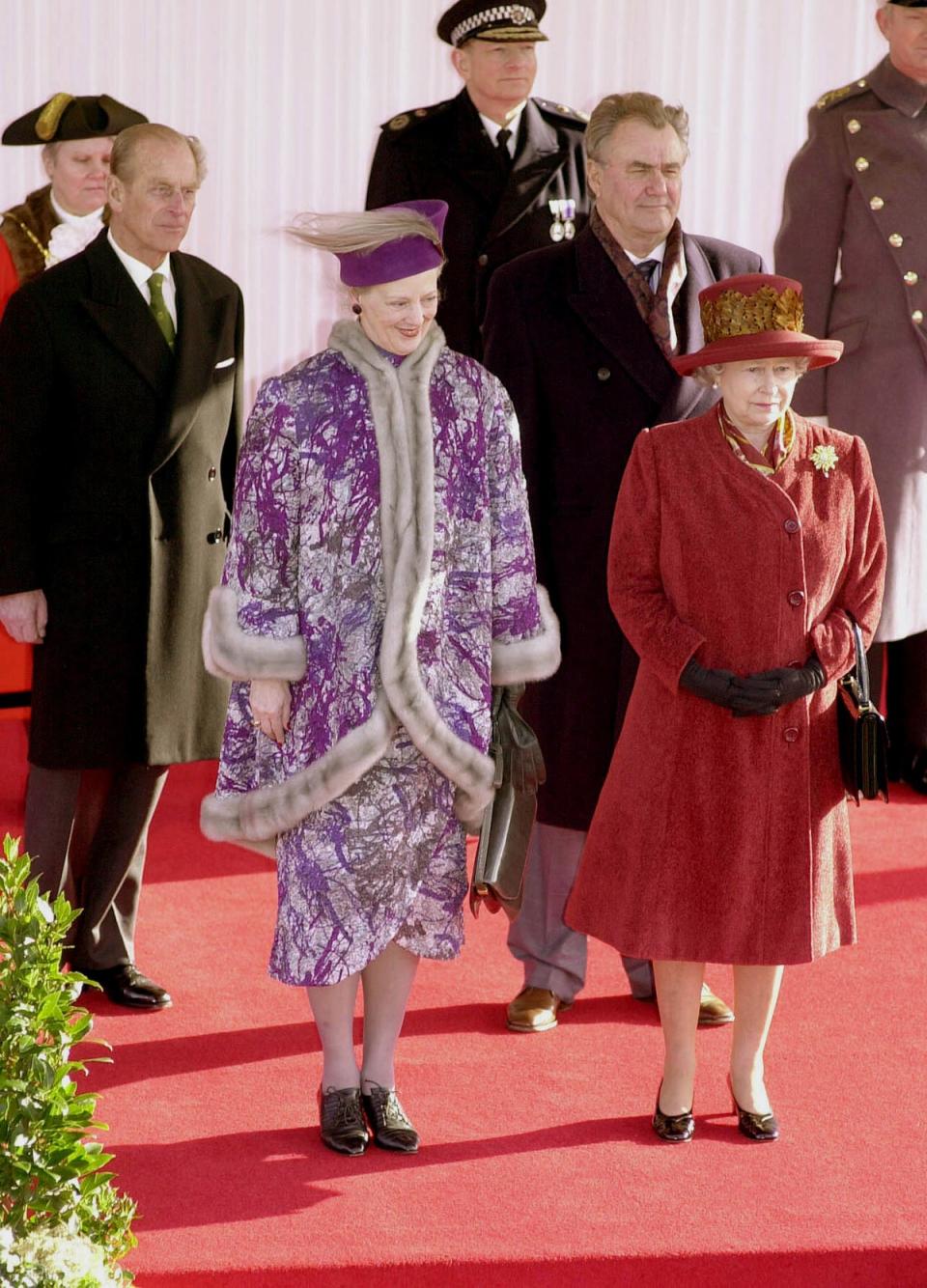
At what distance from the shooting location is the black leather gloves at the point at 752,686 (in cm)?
326

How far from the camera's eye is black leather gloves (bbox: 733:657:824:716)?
3.26 m

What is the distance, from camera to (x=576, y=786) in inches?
158

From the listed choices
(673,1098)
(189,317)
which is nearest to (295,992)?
(673,1098)

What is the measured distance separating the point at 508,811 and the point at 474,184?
2073mm

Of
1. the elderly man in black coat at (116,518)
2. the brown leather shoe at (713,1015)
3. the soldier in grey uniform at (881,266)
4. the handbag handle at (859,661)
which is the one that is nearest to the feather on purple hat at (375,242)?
the elderly man in black coat at (116,518)

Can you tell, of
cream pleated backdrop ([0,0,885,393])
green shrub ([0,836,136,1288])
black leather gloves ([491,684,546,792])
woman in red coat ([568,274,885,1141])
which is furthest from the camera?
cream pleated backdrop ([0,0,885,393])

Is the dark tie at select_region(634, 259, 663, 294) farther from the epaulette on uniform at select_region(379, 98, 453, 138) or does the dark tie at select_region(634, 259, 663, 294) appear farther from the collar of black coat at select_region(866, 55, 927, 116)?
the collar of black coat at select_region(866, 55, 927, 116)

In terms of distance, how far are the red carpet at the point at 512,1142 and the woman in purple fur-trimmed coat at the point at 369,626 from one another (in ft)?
0.69

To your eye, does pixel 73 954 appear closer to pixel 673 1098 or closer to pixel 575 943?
pixel 575 943

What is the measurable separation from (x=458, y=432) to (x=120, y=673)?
1085 mm

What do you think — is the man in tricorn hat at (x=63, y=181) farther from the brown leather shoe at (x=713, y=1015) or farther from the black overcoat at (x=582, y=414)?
the brown leather shoe at (x=713, y=1015)

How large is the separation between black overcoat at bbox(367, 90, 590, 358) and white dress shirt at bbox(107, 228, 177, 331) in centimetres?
100

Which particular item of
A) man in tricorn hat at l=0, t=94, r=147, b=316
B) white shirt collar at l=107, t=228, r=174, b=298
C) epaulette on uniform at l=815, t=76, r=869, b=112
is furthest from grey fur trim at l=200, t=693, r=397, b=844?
epaulette on uniform at l=815, t=76, r=869, b=112

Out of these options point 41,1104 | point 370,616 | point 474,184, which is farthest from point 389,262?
point 474,184
